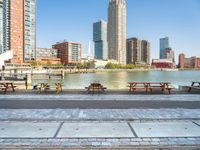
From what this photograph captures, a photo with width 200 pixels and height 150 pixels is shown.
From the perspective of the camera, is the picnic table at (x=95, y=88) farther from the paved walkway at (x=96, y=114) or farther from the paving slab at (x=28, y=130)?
the paving slab at (x=28, y=130)

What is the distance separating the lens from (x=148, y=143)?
703cm

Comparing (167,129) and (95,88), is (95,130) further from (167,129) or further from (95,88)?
(95,88)

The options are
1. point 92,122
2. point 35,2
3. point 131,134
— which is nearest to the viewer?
point 131,134

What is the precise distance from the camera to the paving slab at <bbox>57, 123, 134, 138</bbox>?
25.4 ft

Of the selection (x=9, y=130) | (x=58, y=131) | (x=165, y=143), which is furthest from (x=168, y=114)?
(x=9, y=130)

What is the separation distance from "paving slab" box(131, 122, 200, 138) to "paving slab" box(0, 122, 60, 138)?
2592mm

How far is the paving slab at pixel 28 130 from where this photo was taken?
25.5ft

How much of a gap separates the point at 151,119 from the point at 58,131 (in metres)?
3.62

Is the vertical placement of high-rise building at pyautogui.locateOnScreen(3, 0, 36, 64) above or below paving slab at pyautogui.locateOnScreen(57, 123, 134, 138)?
above

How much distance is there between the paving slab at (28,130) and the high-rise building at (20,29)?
467 feet

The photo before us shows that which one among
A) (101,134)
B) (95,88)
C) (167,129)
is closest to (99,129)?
(101,134)

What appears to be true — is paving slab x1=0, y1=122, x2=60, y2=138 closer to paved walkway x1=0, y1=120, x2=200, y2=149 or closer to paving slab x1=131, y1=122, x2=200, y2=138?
paved walkway x1=0, y1=120, x2=200, y2=149

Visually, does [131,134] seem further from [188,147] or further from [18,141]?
[18,141]

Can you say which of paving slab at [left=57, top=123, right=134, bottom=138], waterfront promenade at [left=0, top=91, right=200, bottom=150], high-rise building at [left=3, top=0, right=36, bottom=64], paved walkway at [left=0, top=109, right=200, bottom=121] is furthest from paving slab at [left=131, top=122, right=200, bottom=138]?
high-rise building at [left=3, top=0, right=36, bottom=64]
